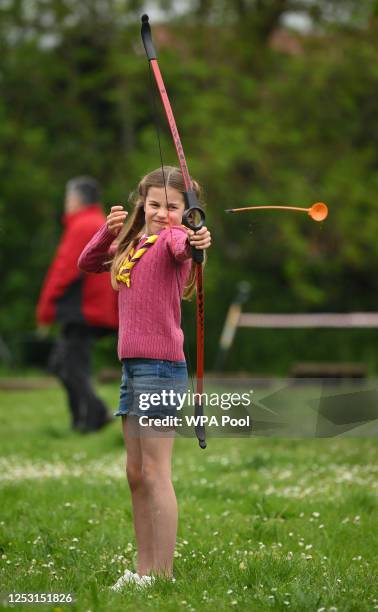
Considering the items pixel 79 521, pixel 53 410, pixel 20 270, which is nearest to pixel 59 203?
pixel 20 270

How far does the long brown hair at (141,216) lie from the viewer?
4598 millimetres

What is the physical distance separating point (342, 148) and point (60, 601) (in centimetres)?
1831

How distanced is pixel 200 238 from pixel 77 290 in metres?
6.24

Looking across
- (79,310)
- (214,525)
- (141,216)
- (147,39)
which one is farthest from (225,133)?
(147,39)

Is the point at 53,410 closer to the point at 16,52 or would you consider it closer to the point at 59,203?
the point at 59,203

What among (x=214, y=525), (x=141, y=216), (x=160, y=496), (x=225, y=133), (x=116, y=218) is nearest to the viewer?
(x=160, y=496)

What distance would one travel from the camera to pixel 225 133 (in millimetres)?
19891

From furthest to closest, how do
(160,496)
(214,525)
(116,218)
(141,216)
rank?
(214,525)
(141,216)
(116,218)
(160,496)

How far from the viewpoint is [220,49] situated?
71.1 feet

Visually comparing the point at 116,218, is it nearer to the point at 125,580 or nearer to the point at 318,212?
the point at 318,212

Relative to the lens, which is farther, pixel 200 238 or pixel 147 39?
pixel 147 39

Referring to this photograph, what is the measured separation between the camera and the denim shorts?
173 inches

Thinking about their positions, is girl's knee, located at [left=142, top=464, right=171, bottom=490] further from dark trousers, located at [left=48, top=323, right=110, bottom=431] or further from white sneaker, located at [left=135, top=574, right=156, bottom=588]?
dark trousers, located at [left=48, top=323, right=110, bottom=431]

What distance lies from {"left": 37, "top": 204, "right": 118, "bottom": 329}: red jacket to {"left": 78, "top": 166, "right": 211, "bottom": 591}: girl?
5.60 m
